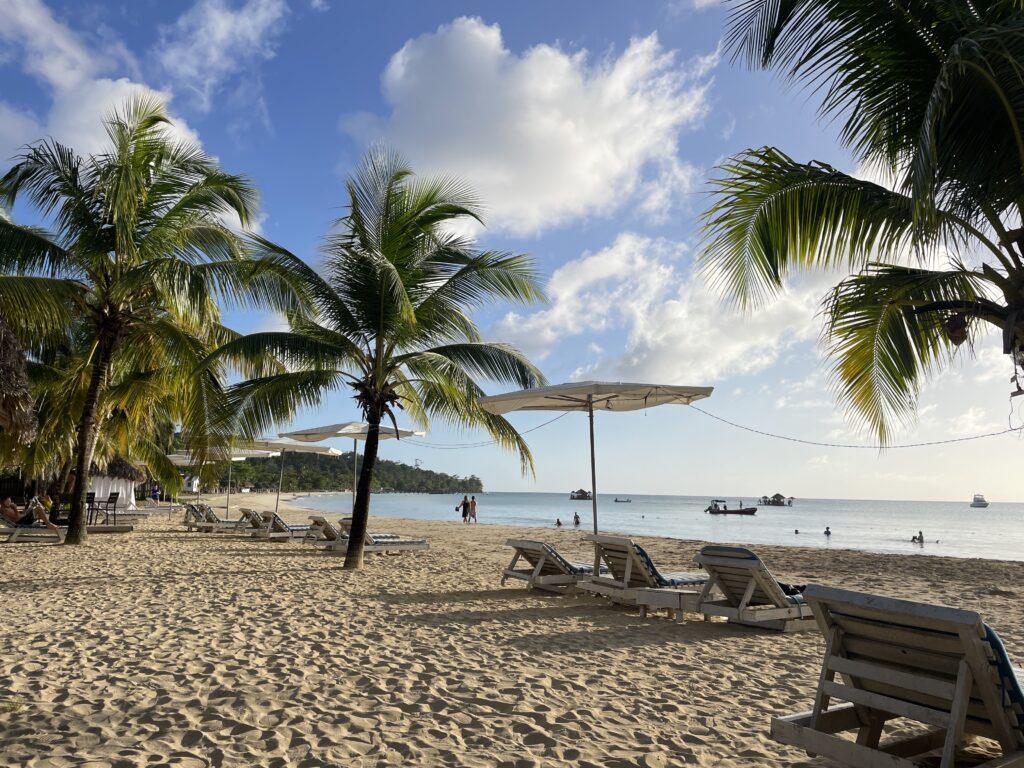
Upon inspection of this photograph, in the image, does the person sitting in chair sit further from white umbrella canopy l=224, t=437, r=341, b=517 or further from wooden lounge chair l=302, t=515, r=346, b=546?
wooden lounge chair l=302, t=515, r=346, b=546

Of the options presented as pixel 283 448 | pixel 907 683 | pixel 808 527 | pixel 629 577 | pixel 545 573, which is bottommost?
pixel 808 527

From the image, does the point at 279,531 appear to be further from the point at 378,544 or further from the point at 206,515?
the point at 206,515

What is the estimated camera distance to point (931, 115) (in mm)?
3180

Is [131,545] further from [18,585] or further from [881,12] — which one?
[881,12]

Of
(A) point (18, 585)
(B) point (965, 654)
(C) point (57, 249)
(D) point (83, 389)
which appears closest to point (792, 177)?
(B) point (965, 654)

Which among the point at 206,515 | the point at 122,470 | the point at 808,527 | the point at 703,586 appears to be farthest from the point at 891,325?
the point at 808,527

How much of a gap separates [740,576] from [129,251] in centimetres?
1031

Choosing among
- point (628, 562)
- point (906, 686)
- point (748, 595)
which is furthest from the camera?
point (628, 562)

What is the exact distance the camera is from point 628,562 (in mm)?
6770

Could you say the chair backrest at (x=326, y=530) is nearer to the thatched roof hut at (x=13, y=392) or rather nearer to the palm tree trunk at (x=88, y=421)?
the palm tree trunk at (x=88, y=421)

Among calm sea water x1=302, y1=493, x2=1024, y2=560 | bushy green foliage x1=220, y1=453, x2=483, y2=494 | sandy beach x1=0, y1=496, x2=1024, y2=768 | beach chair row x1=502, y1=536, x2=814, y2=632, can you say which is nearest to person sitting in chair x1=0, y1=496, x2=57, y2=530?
sandy beach x1=0, y1=496, x2=1024, y2=768

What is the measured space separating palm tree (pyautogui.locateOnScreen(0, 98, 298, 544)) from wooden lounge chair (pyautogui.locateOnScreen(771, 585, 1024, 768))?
904 cm

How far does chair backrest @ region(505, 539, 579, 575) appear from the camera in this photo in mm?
7758

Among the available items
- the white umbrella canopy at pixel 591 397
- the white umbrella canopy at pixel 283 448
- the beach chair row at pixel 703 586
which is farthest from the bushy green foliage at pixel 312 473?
the beach chair row at pixel 703 586
